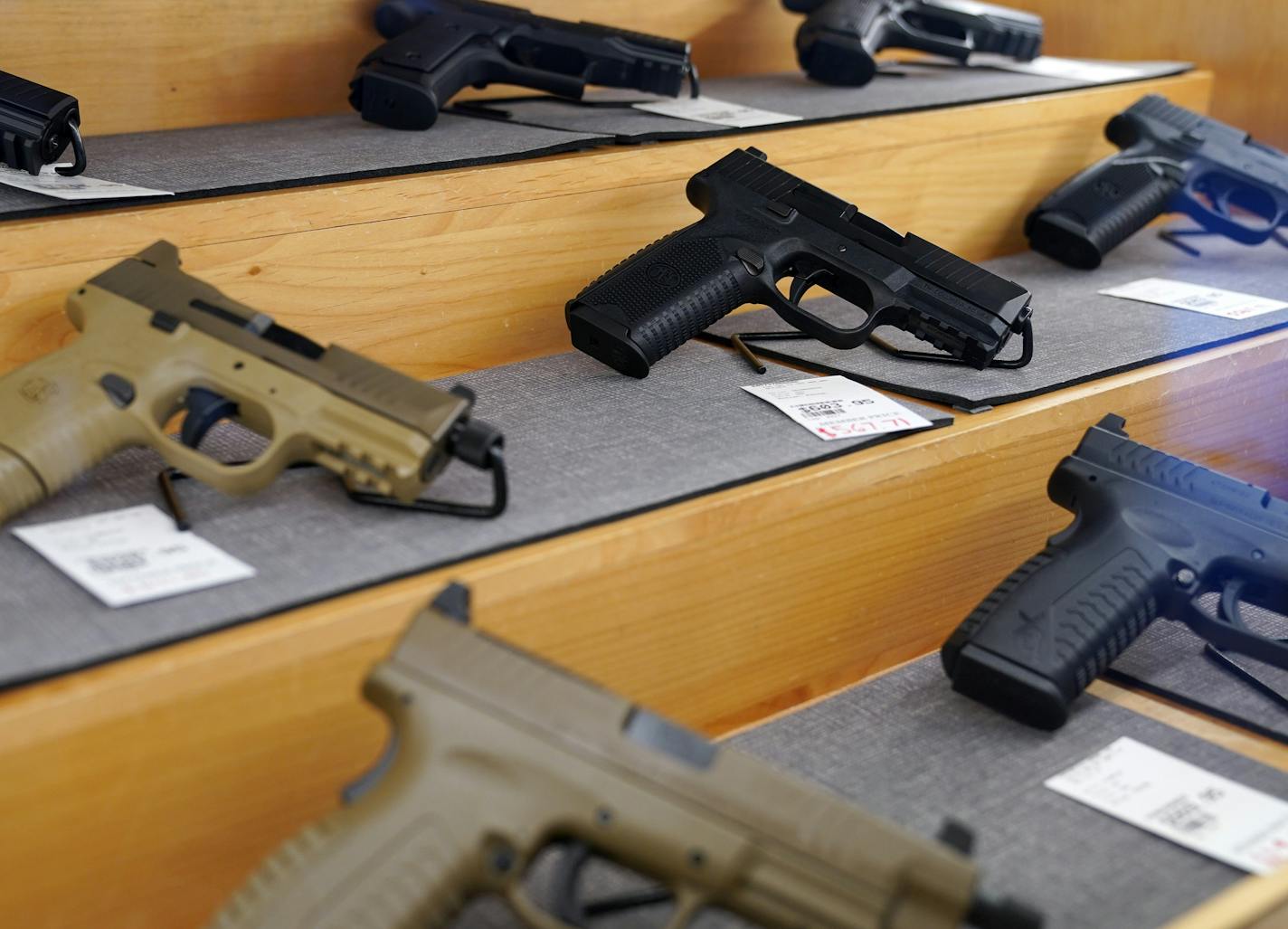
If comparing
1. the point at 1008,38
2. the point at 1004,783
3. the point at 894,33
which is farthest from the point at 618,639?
the point at 1008,38

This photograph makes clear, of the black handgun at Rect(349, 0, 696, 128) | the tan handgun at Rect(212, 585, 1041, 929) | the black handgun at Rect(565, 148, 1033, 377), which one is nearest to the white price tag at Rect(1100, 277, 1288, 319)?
the black handgun at Rect(565, 148, 1033, 377)

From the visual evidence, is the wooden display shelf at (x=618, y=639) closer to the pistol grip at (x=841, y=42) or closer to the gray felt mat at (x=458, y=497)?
the gray felt mat at (x=458, y=497)

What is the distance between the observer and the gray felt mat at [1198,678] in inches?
46.2

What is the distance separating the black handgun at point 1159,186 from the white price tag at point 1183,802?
866 mm

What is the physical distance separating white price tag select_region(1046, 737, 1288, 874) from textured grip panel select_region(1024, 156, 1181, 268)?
85 centimetres

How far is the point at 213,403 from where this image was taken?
3.45 ft

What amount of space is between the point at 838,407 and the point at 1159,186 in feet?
2.45

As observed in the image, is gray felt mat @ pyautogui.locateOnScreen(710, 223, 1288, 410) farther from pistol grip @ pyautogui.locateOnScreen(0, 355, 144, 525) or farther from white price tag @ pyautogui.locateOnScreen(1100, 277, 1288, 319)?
pistol grip @ pyautogui.locateOnScreen(0, 355, 144, 525)

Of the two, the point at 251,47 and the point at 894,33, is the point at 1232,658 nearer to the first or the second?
the point at 894,33

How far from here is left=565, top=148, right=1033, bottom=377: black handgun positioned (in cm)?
136

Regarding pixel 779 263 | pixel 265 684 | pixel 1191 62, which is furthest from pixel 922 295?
pixel 1191 62

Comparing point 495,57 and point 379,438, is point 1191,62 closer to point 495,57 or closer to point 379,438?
point 495,57

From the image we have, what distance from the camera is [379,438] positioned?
100cm

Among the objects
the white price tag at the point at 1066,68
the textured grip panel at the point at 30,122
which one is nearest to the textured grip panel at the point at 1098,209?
the white price tag at the point at 1066,68
